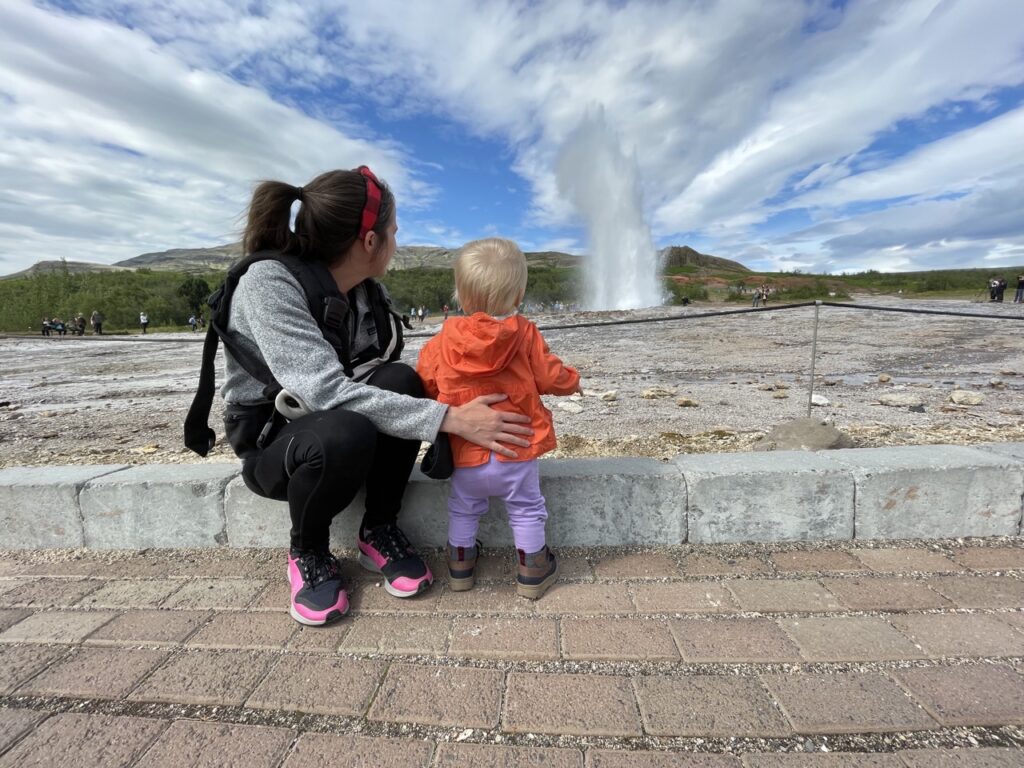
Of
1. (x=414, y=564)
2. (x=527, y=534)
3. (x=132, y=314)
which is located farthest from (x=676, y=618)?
(x=132, y=314)

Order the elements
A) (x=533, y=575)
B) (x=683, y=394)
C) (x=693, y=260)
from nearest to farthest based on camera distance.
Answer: (x=533, y=575) → (x=683, y=394) → (x=693, y=260)

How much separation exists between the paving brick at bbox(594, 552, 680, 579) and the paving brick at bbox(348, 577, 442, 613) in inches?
20.5

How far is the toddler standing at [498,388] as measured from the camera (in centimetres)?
174

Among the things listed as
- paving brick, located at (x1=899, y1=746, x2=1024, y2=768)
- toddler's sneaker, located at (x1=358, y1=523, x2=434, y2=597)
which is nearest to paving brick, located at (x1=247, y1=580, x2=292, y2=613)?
toddler's sneaker, located at (x1=358, y1=523, x2=434, y2=597)

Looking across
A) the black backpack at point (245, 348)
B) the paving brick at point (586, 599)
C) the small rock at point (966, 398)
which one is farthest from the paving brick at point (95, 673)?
the small rock at point (966, 398)

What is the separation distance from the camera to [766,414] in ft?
16.2

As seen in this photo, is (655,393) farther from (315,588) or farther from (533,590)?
(315,588)

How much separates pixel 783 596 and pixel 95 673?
2050mm

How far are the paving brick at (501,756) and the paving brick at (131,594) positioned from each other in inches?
48.7

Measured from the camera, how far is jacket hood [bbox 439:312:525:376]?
5.41 ft

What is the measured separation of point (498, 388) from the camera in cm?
177

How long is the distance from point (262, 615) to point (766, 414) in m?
4.53

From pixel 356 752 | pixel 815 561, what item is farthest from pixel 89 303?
pixel 815 561

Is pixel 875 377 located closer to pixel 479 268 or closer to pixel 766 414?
pixel 766 414
